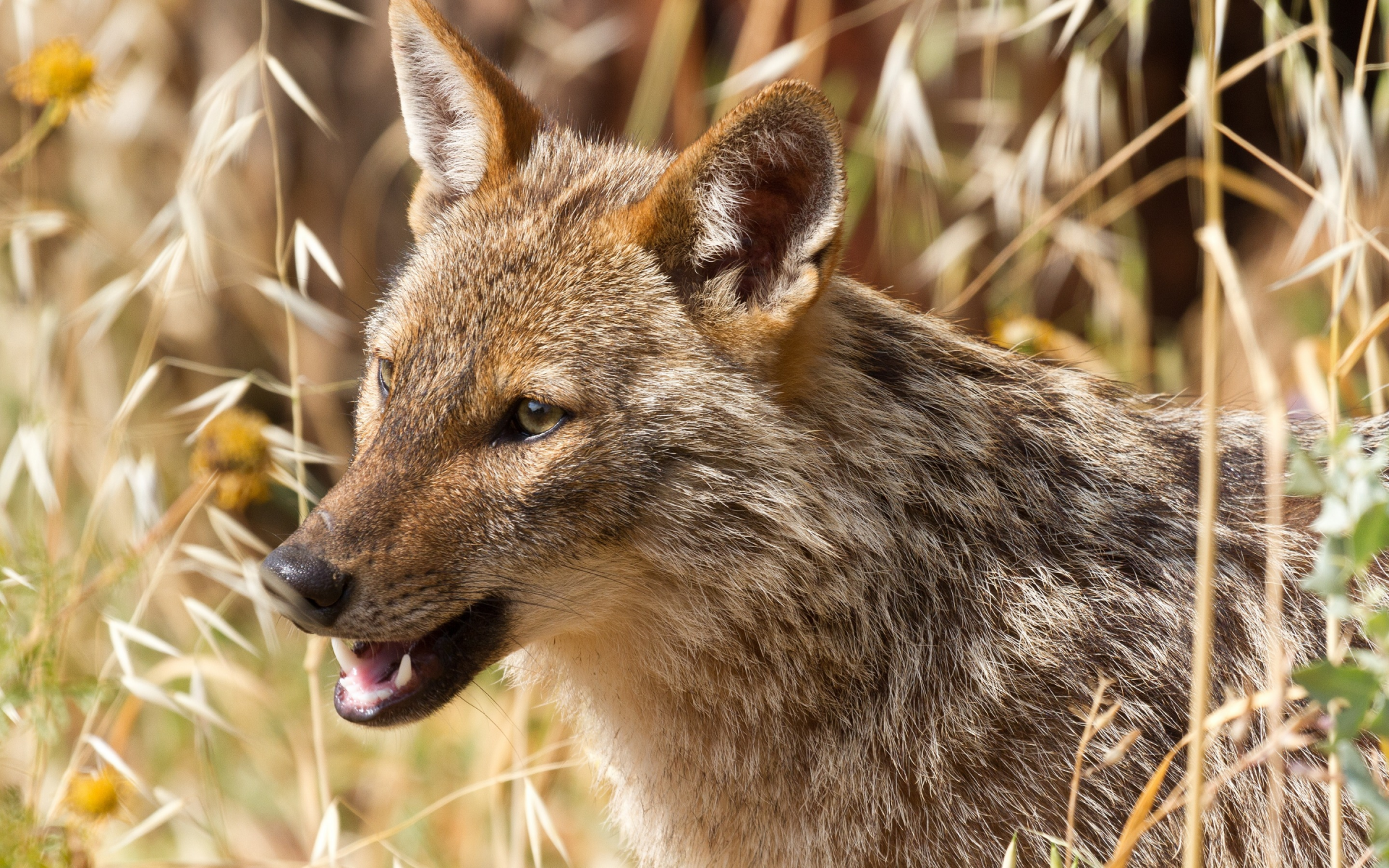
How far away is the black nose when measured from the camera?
2801 millimetres

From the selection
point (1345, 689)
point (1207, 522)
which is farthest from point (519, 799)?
point (1345, 689)

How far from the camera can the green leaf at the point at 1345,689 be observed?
1.95 meters

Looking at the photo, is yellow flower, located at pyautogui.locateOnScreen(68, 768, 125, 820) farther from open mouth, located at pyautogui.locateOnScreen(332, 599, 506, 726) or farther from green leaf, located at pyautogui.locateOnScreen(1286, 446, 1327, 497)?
green leaf, located at pyautogui.locateOnScreen(1286, 446, 1327, 497)

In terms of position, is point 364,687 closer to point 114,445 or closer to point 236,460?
point 236,460

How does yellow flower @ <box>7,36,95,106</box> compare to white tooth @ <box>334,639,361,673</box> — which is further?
yellow flower @ <box>7,36,95,106</box>

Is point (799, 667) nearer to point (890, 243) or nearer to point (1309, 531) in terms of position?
point (1309, 531)

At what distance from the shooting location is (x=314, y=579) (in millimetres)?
2801

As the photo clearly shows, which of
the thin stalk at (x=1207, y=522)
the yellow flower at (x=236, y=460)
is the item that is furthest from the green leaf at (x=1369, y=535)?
the yellow flower at (x=236, y=460)

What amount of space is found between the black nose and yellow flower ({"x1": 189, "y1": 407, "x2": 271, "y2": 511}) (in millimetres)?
1144

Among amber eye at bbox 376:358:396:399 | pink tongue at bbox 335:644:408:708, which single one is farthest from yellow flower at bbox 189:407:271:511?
pink tongue at bbox 335:644:408:708

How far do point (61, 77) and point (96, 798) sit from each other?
6.86 feet

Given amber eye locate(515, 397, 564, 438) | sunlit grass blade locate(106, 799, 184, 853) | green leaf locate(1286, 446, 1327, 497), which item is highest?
green leaf locate(1286, 446, 1327, 497)

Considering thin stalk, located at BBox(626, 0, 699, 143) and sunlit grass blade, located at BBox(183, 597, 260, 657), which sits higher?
thin stalk, located at BBox(626, 0, 699, 143)

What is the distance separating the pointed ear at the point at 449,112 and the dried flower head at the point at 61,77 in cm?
102
